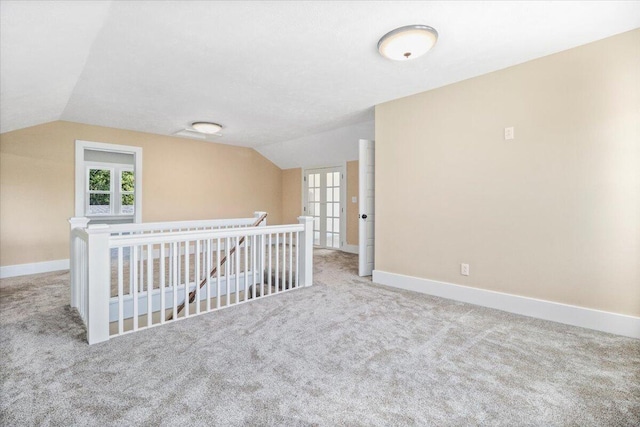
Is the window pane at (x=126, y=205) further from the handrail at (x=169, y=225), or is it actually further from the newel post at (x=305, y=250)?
the newel post at (x=305, y=250)

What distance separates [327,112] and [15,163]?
14.6ft

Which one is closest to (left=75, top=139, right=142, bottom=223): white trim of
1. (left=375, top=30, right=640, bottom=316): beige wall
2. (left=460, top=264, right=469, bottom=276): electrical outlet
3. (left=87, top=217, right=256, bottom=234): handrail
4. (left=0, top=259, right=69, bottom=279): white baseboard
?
(left=0, top=259, right=69, bottom=279): white baseboard

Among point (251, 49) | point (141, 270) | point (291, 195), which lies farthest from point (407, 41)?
point (291, 195)

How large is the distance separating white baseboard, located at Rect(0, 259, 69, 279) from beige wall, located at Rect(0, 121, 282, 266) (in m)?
0.07

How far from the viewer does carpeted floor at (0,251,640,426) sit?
1.40 metres

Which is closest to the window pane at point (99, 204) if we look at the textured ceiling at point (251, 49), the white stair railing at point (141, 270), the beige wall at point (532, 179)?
the textured ceiling at point (251, 49)

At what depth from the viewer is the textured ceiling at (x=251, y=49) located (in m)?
1.89

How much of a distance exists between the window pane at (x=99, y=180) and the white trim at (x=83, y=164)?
8.84 ft

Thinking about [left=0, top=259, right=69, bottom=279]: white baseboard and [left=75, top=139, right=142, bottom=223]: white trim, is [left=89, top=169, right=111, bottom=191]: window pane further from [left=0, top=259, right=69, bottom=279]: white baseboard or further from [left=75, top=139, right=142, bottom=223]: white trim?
[left=0, top=259, right=69, bottom=279]: white baseboard

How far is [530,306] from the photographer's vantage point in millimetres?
2654

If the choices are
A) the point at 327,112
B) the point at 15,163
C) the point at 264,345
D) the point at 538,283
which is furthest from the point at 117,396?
the point at 15,163

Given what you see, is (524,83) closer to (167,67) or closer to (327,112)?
(327,112)

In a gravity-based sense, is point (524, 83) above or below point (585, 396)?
above

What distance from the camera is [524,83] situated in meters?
2.67
